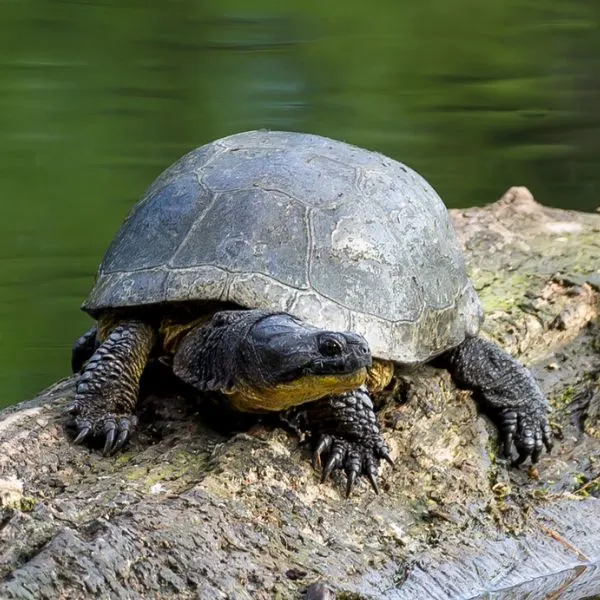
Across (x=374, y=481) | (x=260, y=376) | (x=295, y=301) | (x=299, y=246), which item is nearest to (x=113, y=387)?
(x=260, y=376)

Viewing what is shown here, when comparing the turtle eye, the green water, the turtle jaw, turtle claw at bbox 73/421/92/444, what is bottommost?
the green water

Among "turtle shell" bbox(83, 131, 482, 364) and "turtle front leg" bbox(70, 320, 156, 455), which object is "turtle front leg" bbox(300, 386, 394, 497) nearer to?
"turtle shell" bbox(83, 131, 482, 364)

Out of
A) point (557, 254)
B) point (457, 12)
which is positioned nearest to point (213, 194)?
point (557, 254)

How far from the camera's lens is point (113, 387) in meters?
4.86

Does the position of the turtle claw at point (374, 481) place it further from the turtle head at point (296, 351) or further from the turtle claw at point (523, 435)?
the turtle claw at point (523, 435)

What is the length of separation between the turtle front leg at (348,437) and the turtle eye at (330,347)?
401 mm

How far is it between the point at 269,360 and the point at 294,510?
0.52 meters

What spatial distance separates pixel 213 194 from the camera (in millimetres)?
5199

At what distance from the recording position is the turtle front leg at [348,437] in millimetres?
4652

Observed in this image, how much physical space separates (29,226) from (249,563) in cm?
799

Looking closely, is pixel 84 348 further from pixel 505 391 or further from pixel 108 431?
pixel 505 391

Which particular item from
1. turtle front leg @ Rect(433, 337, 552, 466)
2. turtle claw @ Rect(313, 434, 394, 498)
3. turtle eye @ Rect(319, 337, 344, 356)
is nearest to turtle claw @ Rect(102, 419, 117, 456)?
turtle claw @ Rect(313, 434, 394, 498)

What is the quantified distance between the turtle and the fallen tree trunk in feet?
0.44

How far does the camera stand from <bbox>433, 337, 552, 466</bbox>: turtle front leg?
5.28 metres
